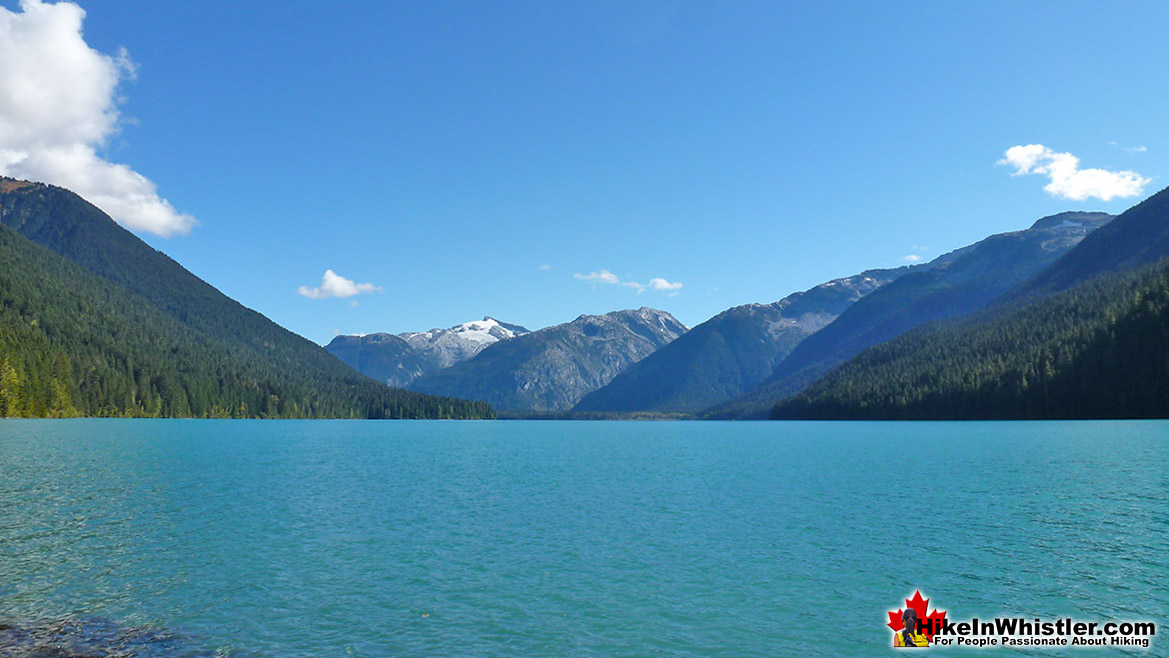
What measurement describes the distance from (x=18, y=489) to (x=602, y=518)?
151 ft

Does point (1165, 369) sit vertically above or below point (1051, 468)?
above

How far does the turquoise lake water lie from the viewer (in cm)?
2327

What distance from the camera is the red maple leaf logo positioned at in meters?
23.2

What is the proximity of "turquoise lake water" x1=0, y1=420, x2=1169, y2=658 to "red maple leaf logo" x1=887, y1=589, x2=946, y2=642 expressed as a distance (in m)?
0.84

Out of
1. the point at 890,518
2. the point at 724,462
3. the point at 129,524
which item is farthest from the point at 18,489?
the point at 724,462

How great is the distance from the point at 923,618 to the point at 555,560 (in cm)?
1660

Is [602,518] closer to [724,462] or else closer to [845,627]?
[845,627]

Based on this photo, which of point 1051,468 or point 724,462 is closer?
point 1051,468

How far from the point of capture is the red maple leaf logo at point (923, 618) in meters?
23.2

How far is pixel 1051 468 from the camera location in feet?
237

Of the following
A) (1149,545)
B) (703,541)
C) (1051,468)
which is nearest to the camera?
(1149,545)

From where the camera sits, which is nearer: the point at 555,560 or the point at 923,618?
the point at 923,618

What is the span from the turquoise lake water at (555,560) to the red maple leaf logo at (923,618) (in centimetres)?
84

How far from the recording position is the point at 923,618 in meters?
23.8
